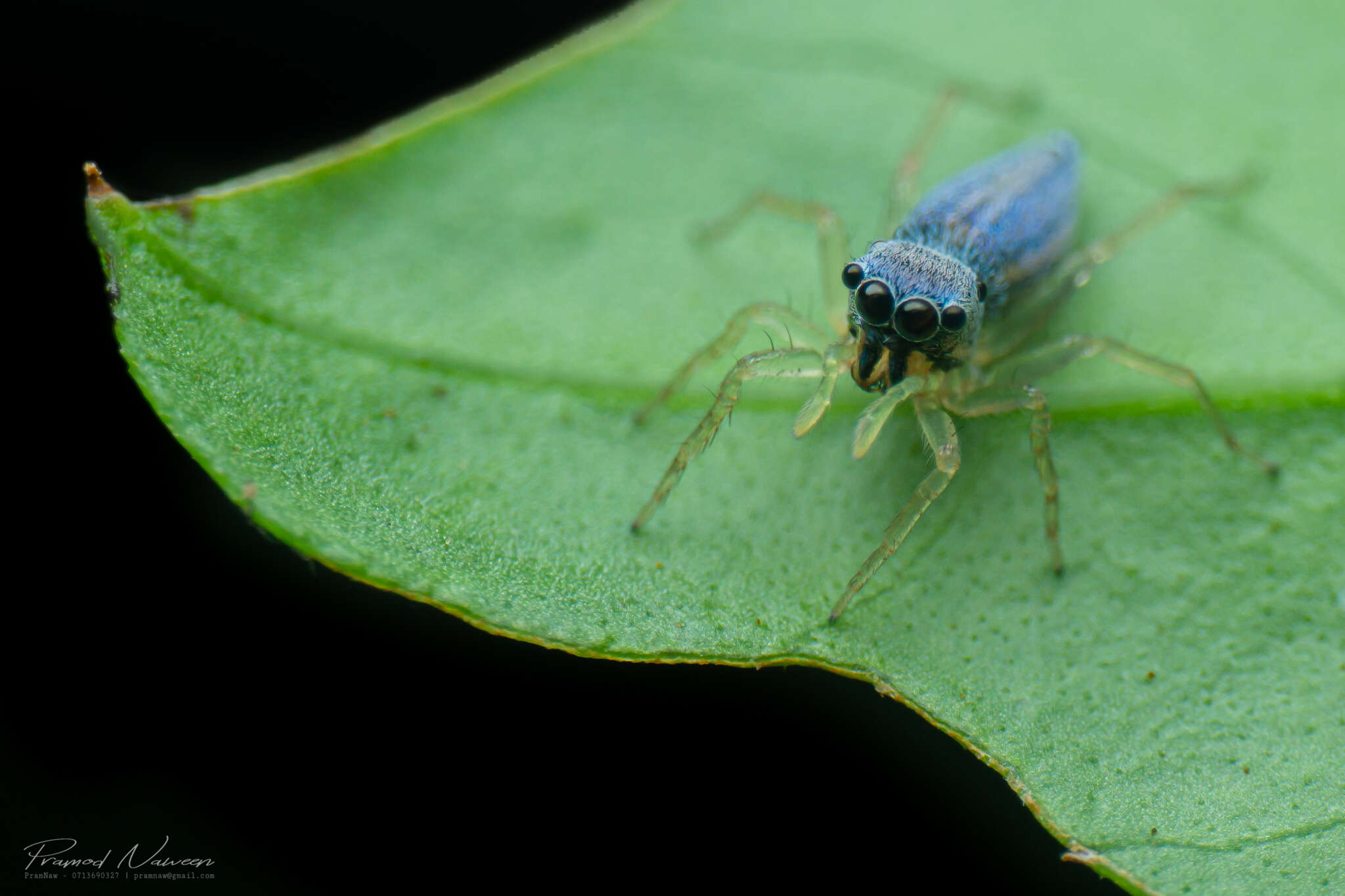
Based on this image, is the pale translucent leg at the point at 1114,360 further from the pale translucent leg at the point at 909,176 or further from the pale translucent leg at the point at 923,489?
the pale translucent leg at the point at 909,176

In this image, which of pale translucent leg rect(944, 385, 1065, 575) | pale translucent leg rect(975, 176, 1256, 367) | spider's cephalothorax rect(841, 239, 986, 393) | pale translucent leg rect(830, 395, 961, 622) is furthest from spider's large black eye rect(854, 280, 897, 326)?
pale translucent leg rect(975, 176, 1256, 367)

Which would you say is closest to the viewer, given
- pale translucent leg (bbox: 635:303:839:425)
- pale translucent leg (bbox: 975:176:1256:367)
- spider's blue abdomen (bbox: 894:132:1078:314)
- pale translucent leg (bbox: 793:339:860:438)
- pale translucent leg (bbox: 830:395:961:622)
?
A: pale translucent leg (bbox: 830:395:961:622)

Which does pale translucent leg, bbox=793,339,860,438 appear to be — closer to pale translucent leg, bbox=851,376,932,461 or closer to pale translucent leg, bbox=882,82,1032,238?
pale translucent leg, bbox=851,376,932,461

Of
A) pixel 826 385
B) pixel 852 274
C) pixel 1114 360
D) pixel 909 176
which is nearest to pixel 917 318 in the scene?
pixel 852 274

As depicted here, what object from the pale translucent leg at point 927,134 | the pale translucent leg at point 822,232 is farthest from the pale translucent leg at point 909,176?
the pale translucent leg at point 822,232

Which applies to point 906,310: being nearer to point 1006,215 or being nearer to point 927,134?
point 1006,215

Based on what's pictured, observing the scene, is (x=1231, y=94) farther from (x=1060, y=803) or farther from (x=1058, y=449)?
(x=1060, y=803)

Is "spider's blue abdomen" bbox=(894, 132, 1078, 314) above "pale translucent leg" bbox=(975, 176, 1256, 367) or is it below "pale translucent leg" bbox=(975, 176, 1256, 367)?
above
